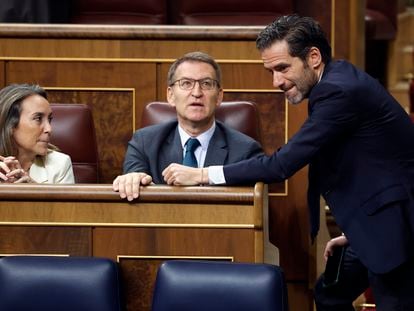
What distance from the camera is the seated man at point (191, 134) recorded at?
2164 mm

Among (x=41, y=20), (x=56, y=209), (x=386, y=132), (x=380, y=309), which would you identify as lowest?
(x=380, y=309)

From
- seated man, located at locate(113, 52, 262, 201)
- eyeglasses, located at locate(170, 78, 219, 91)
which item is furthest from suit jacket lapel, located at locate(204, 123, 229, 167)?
eyeglasses, located at locate(170, 78, 219, 91)

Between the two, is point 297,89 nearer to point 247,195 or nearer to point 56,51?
point 247,195

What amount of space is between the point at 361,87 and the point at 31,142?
72 centimetres

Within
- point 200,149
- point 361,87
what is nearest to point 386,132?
point 361,87

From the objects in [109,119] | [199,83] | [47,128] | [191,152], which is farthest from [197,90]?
[109,119]

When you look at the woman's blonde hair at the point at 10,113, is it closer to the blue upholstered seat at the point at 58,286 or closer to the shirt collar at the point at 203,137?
the shirt collar at the point at 203,137

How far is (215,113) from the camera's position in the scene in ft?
7.57

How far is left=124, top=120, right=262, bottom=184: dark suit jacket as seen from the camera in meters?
2.16

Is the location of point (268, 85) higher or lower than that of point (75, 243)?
higher

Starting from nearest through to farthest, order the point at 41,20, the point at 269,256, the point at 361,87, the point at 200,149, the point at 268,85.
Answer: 1. the point at 361,87
2. the point at 269,256
3. the point at 200,149
4. the point at 268,85
5. the point at 41,20

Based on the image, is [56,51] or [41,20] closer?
[56,51]

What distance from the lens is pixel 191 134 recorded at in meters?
2.21

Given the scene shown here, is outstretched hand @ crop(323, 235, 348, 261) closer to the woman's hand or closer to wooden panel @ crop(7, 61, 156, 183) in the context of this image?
the woman's hand
